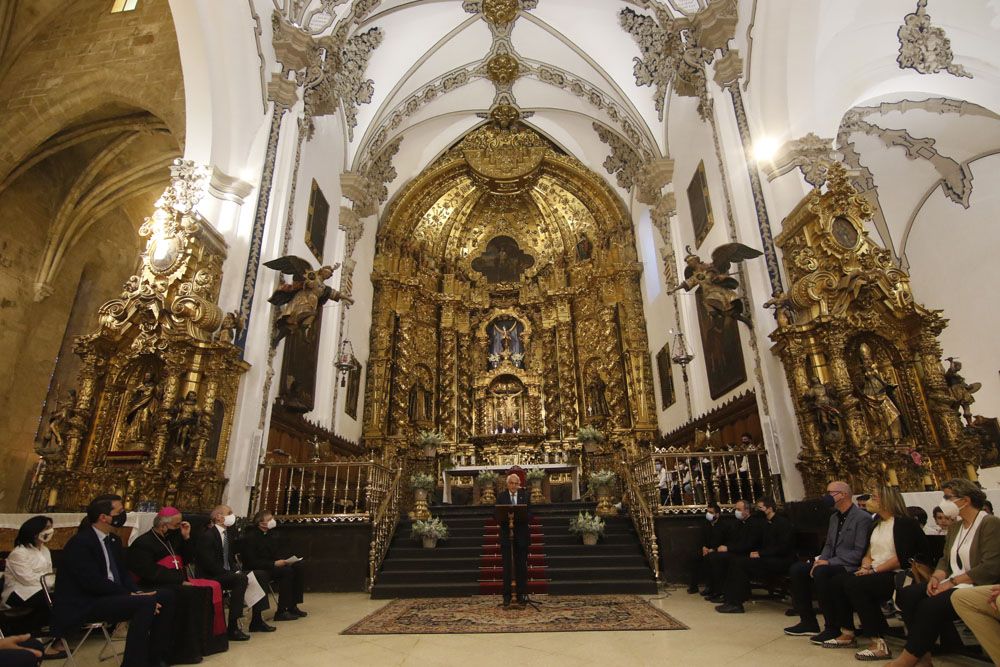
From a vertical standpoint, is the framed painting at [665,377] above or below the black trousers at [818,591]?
above

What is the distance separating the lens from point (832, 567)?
459 cm

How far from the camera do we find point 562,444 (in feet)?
52.4

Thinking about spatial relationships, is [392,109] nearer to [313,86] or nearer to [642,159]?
[313,86]

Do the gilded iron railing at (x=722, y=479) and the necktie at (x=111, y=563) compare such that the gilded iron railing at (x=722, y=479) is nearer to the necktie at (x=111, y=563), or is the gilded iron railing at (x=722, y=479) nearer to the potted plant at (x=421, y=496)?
the potted plant at (x=421, y=496)

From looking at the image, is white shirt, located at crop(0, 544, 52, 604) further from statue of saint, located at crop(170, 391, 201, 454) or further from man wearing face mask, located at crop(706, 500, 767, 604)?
man wearing face mask, located at crop(706, 500, 767, 604)

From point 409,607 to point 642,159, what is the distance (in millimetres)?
12414

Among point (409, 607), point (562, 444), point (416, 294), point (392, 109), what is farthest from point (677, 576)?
point (392, 109)

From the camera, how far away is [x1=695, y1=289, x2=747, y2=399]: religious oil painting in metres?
9.88

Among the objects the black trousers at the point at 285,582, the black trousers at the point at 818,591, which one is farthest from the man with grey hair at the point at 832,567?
the black trousers at the point at 285,582

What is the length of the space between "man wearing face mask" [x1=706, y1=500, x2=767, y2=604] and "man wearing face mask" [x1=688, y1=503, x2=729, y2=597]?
3.1 inches

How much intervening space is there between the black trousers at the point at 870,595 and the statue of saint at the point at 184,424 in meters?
7.51

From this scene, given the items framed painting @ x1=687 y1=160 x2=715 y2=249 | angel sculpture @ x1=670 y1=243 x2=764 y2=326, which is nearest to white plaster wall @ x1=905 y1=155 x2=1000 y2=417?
framed painting @ x1=687 y1=160 x2=715 y2=249

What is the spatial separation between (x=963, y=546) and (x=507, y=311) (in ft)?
49.6

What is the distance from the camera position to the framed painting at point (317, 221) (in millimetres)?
11924
